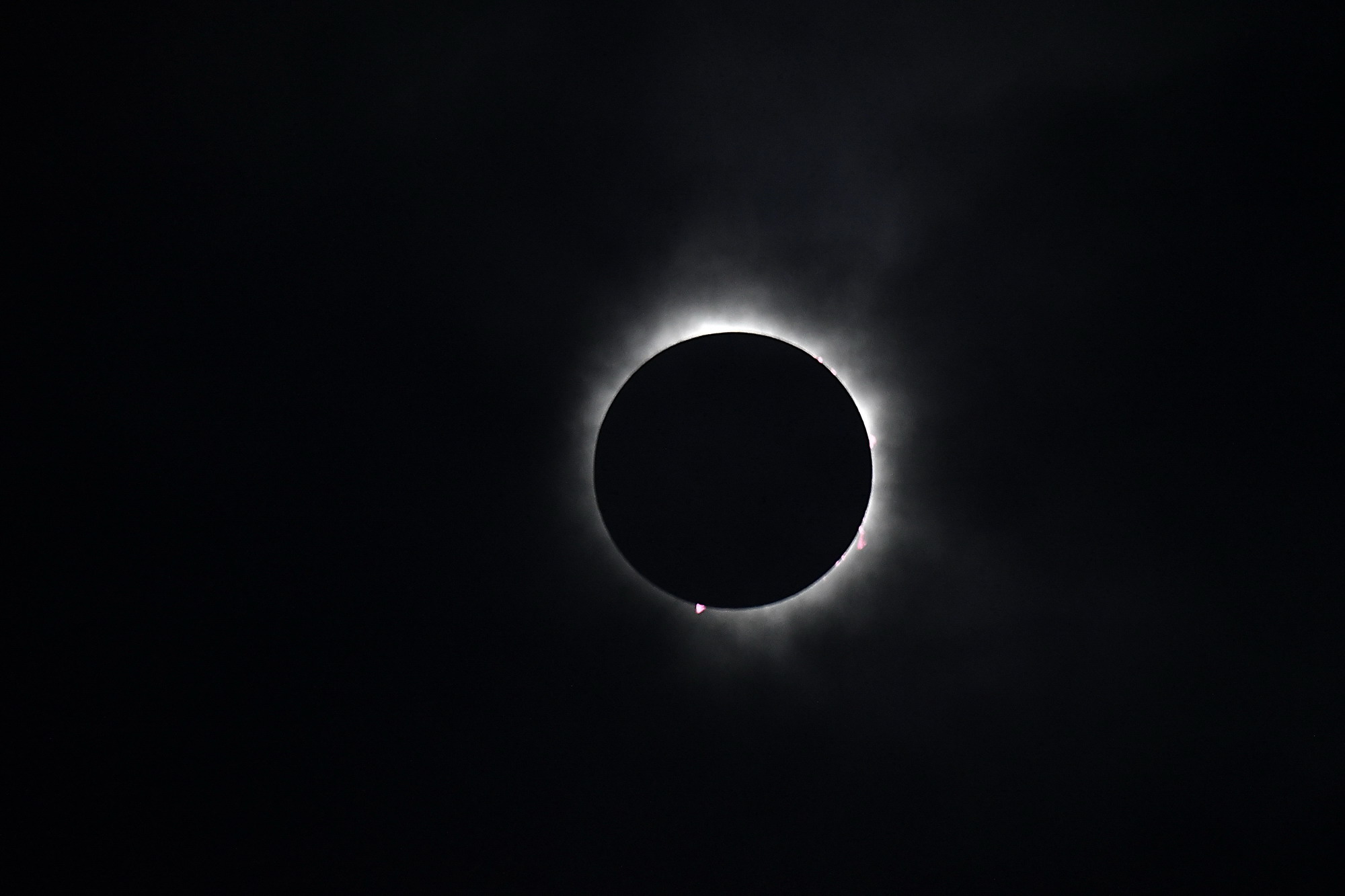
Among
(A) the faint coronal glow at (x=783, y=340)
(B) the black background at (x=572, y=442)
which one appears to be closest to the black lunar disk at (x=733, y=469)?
(A) the faint coronal glow at (x=783, y=340)

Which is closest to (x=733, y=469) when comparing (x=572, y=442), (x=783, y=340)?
(x=783, y=340)

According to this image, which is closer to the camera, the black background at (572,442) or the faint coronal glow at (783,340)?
the black background at (572,442)

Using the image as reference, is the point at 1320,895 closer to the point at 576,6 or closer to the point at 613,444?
the point at 613,444

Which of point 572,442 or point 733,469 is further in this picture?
point 572,442

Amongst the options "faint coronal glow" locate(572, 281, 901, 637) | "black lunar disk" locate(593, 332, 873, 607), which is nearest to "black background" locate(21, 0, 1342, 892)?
"faint coronal glow" locate(572, 281, 901, 637)

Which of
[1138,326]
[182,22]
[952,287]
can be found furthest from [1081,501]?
[182,22]

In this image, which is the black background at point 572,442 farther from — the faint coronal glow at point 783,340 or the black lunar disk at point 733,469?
the black lunar disk at point 733,469

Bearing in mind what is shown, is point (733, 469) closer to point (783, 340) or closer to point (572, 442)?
point (783, 340)
